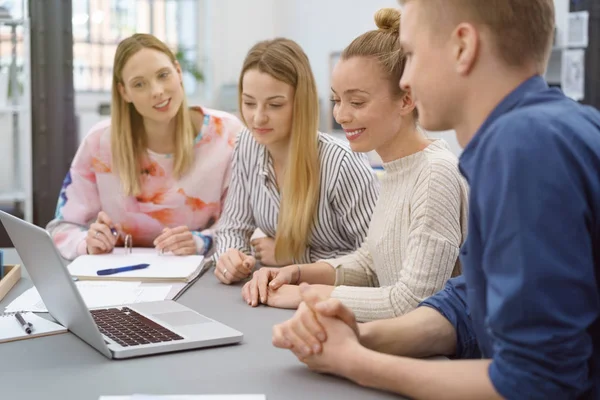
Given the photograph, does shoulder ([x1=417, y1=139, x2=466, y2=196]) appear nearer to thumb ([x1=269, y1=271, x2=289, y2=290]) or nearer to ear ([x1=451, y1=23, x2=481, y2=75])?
thumb ([x1=269, y1=271, x2=289, y2=290])

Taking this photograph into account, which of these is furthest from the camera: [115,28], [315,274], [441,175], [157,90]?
[115,28]

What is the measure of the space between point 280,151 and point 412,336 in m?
0.90

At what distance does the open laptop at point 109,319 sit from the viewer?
1.06 metres

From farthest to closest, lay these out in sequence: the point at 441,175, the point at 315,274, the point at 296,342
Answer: the point at 315,274
the point at 441,175
the point at 296,342

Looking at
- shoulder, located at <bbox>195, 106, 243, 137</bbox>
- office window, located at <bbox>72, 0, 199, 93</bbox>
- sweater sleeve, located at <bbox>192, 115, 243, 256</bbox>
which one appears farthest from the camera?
office window, located at <bbox>72, 0, 199, 93</bbox>

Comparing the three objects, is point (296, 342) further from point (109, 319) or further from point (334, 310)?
point (109, 319)

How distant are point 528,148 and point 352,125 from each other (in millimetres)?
738

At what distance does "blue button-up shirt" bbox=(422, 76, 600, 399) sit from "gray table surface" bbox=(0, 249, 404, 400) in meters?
0.23

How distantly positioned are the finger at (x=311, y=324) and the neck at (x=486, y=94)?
1.09 ft

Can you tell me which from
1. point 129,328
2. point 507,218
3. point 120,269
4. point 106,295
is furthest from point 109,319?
point 507,218

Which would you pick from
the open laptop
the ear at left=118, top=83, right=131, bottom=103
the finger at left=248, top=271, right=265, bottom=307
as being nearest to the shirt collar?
the open laptop

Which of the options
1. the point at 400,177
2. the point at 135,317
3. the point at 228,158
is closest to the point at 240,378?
the point at 135,317

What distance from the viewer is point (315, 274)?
1.58m

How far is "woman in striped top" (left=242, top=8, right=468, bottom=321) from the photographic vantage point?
4.16 feet
